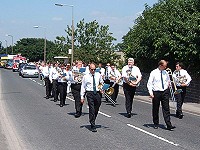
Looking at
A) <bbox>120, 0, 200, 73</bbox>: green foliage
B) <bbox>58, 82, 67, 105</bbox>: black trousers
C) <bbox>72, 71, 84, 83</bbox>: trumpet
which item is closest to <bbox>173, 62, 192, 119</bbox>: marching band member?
<bbox>72, 71, 84, 83</bbox>: trumpet

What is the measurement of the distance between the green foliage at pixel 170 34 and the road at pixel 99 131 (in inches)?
202

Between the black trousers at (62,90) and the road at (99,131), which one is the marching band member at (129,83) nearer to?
the road at (99,131)

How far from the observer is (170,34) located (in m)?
21.1

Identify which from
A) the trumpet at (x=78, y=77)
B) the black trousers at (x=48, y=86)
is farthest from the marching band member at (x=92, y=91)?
the black trousers at (x=48, y=86)

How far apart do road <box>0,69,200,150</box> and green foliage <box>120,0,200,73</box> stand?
16.8ft

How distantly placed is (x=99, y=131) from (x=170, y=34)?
11123 millimetres

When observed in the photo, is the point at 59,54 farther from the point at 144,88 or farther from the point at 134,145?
the point at 134,145

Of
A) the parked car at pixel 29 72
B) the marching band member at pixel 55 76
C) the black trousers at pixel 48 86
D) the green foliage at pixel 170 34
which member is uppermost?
the green foliage at pixel 170 34

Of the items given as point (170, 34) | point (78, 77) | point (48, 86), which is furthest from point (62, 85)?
point (170, 34)

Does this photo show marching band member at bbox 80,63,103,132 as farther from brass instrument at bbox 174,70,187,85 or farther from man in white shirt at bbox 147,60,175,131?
brass instrument at bbox 174,70,187,85

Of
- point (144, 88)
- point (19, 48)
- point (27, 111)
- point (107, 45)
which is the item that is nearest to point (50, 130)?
point (27, 111)

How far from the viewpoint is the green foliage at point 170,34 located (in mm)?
19516

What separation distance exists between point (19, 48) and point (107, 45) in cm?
6959

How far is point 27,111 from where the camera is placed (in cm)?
1547
